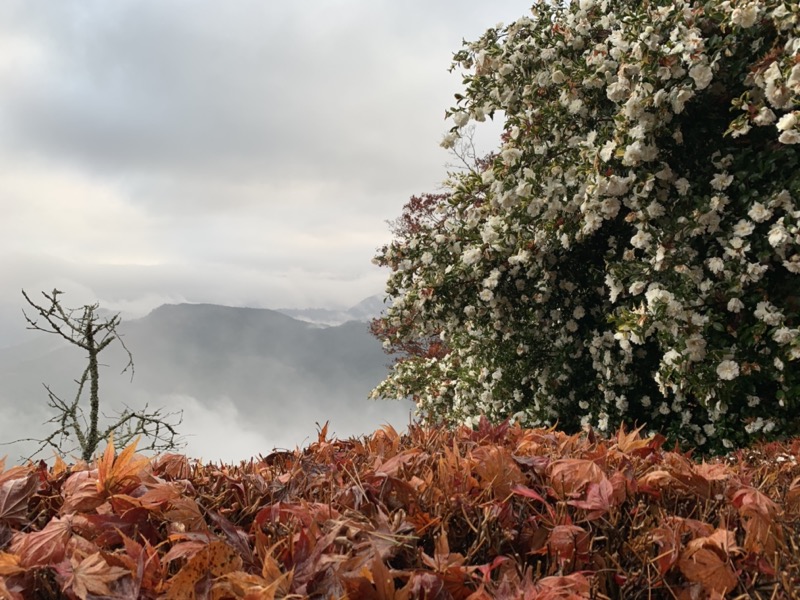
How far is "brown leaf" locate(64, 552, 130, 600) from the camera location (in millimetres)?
1326

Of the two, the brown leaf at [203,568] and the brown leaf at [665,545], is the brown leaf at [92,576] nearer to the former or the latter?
the brown leaf at [203,568]

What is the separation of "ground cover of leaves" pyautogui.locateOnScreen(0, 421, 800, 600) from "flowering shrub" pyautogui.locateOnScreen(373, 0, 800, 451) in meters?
3.74

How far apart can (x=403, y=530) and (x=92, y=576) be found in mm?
678

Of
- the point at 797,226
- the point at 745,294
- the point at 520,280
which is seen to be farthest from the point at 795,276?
the point at 520,280

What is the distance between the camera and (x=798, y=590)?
1428mm

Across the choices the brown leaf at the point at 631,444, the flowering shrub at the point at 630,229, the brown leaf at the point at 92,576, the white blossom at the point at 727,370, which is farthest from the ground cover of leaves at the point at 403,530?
the flowering shrub at the point at 630,229

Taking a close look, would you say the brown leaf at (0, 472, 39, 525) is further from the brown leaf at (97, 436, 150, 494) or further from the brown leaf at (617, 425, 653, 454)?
the brown leaf at (617, 425, 653, 454)

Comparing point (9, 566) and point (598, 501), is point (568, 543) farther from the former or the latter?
point (9, 566)

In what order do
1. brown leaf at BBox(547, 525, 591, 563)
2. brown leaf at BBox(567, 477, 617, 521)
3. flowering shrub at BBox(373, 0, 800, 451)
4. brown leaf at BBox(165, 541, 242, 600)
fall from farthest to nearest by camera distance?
flowering shrub at BBox(373, 0, 800, 451) → brown leaf at BBox(567, 477, 617, 521) → brown leaf at BBox(547, 525, 591, 563) → brown leaf at BBox(165, 541, 242, 600)

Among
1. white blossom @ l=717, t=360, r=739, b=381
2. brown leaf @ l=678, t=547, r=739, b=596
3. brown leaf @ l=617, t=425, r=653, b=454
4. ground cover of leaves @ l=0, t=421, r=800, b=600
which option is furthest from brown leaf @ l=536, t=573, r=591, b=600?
white blossom @ l=717, t=360, r=739, b=381

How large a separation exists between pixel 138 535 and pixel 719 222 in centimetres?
546

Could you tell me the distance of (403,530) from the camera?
1.49m

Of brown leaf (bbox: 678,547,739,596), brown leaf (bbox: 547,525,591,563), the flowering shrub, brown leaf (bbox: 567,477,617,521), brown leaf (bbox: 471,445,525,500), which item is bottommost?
brown leaf (bbox: 678,547,739,596)

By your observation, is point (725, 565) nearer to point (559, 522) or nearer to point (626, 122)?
point (559, 522)
